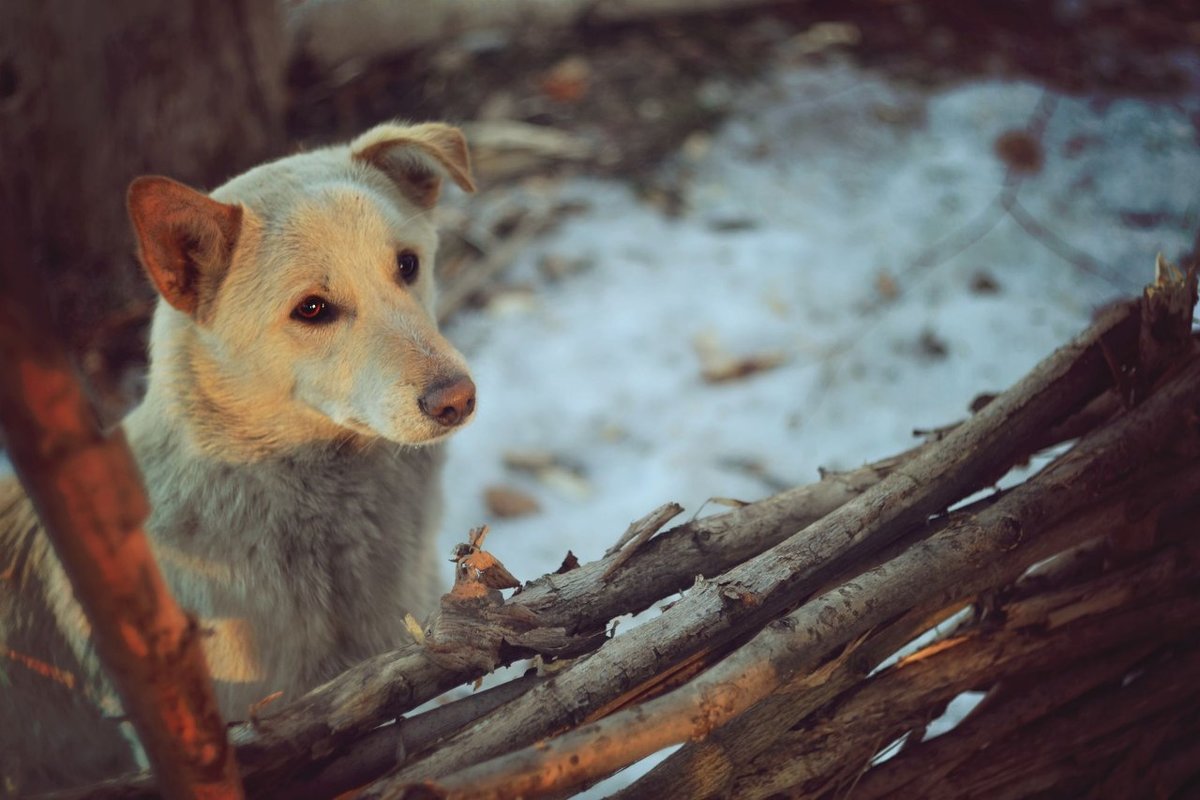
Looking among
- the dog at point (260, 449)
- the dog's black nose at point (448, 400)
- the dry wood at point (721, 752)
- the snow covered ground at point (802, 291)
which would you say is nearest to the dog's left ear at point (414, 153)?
the dog at point (260, 449)

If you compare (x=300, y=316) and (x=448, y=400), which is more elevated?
(x=300, y=316)

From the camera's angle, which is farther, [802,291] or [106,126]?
[802,291]

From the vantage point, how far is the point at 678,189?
4328 millimetres

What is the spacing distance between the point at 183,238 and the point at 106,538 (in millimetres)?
1118

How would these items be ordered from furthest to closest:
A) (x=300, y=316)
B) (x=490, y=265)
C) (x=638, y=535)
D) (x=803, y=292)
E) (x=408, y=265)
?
(x=490, y=265)
(x=803, y=292)
(x=408, y=265)
(x=300, y=316)
(x=638, y=535)

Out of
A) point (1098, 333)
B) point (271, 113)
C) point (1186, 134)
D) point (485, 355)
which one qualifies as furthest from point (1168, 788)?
point (271, 113)

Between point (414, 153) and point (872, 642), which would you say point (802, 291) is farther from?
point (872, 642)

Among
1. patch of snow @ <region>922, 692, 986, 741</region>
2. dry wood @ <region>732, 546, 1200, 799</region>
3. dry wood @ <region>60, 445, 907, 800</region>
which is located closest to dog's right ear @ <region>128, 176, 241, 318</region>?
dry wood @ <region>60, 445, 907, 800</region>

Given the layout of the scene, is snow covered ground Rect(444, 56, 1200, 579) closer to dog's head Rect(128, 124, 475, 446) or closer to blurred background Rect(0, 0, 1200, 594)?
blurred background Rect(0, 0, 1200, 594)

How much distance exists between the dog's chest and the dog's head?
125 millimetres

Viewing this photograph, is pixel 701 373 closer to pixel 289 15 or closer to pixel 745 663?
pixel 745 663

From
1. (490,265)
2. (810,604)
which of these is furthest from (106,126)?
(810,604)

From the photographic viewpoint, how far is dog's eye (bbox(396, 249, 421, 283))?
2289 millimetres

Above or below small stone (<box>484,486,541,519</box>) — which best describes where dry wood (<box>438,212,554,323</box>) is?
above
